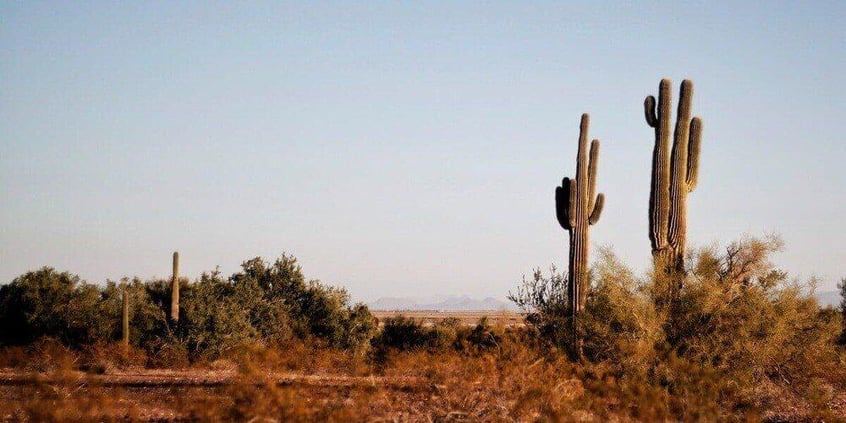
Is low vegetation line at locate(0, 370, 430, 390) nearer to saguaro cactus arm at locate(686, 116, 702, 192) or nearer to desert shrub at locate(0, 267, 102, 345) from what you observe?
desert shrub at locate(0, 267, 102, 345)

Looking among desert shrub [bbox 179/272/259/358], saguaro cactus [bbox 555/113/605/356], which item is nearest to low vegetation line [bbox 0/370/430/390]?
desert shrub [bbox 179/272/259/358]

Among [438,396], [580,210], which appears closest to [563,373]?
[438,396]

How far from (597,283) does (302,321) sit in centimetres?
1000

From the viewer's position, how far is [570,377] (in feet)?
45.9

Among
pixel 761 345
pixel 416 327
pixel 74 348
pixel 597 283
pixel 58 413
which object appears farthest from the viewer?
pixel 416 327

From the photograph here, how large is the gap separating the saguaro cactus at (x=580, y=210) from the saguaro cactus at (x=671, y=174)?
5.01ft

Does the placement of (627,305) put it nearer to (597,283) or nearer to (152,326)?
(597,283)

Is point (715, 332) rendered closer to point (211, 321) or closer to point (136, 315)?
point (211, 321)

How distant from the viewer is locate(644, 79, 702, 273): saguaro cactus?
17203mm

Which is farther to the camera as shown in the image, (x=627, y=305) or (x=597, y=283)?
(x=597, y=283)

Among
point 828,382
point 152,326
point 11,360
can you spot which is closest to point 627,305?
point 828,382

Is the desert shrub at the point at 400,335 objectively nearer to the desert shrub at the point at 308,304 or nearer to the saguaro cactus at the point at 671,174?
the desert shrub at the point at 308,304

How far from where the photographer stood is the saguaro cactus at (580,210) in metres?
18.0

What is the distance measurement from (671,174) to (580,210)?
7.08 ft
